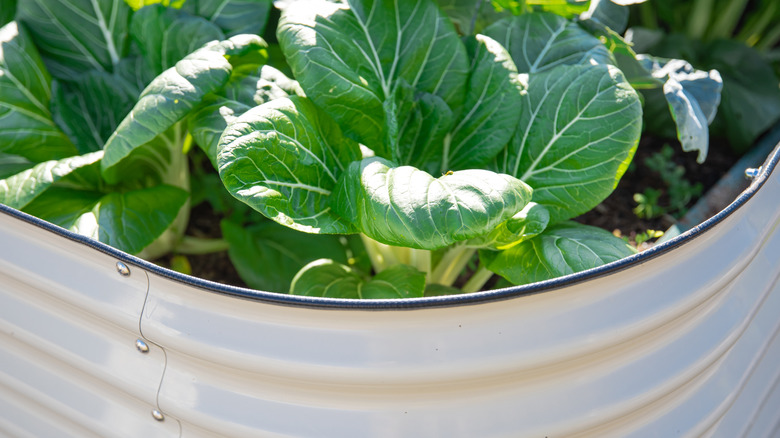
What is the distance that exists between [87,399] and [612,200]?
1652 millimetres

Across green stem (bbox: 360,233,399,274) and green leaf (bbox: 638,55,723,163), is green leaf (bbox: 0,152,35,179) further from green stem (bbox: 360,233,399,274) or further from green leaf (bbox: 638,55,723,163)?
green leaf (bbox: 638,55,723,163)

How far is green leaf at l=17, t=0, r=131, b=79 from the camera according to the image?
65.0 inches

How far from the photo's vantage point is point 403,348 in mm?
824

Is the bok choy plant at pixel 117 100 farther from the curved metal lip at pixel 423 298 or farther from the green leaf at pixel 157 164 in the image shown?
the curved metal lip at pixel 423 298

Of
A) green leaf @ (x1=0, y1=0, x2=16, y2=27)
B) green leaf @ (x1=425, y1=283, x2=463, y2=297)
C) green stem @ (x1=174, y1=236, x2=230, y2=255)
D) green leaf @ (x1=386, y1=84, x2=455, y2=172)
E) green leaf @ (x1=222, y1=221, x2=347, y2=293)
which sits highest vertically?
green leaf @ (x1=386, y1=84, x2=455, y2=172)

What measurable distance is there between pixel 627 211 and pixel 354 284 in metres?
1.08

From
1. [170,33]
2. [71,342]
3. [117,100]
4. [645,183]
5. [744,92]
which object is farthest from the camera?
[744,92]

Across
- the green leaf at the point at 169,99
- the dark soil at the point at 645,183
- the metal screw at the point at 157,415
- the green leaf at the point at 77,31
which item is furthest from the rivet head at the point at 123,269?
the dark soil at the point at 645,183

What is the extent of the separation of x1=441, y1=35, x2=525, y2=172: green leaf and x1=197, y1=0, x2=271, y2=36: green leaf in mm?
537

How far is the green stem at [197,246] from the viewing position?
1.83 meters

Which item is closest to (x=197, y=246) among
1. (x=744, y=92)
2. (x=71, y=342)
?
(x=71, y=342)

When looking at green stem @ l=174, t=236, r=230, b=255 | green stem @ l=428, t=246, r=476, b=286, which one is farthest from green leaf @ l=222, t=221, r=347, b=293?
green stem @ l=428, t=246, r=476, b=286

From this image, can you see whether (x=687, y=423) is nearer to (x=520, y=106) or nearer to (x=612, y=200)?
(x=520, y=106)

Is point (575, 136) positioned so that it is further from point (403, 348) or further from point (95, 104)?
point (95, 104)
